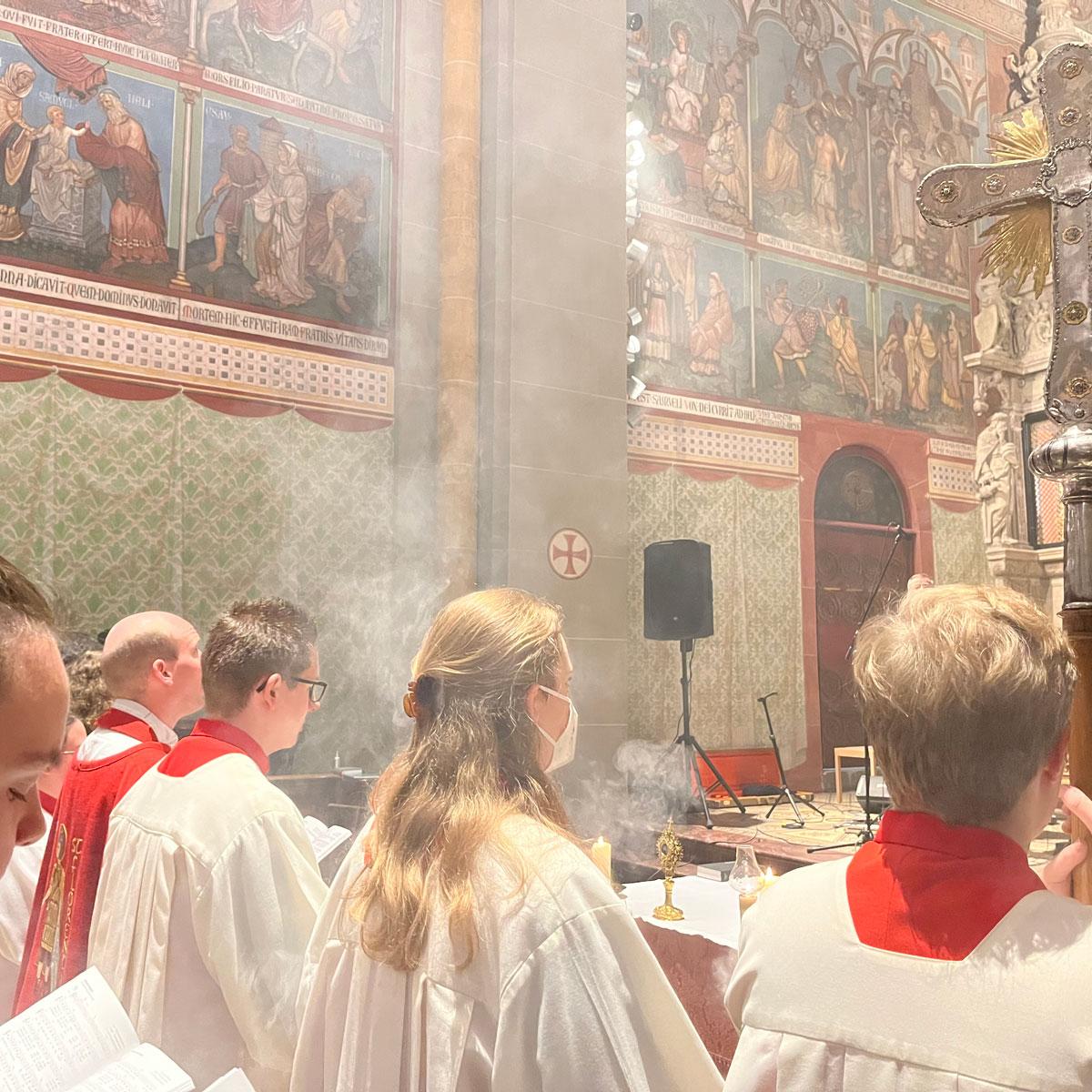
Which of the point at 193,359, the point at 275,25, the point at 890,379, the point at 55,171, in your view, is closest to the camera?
the point at 55,171

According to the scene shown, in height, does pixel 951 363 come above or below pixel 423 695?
above

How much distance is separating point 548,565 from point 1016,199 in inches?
260

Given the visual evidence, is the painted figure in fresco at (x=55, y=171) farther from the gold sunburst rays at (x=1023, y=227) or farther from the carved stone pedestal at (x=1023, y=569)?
the carved stone pedestal at (x=1023, y=569)

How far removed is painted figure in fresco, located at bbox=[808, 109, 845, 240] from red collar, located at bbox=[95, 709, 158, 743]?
10698mm

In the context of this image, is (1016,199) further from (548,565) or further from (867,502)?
(867,502)

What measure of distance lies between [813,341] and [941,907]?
442 inches

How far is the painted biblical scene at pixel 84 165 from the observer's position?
723 cm

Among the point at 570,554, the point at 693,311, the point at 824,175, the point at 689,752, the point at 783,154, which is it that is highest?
the point at 783,154

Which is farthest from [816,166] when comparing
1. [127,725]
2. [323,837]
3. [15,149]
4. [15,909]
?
[15,909]

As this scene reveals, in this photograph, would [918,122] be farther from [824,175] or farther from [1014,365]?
[1014,365]

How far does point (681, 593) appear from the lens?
346 inches

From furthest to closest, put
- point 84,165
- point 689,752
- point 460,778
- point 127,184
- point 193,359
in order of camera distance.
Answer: point 689,752 → point 193,359 → point 127,184 → point 84,165 → point 460,778

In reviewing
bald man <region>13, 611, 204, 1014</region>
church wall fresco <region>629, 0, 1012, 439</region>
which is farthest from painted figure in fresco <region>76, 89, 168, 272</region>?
bald man <region>13, 611, 204, 1014</region>

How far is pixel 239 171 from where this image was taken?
26.7ft
